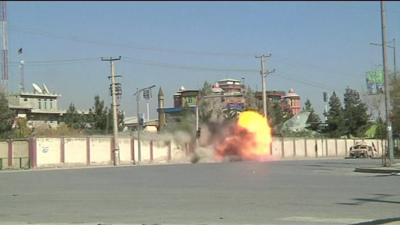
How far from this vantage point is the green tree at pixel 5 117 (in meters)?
80.0

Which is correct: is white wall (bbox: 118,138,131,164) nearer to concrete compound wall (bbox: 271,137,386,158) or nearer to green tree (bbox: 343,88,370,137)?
concrete compound wall (bbox: 271,137,386,158)

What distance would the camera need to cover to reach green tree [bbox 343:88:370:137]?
120938mm

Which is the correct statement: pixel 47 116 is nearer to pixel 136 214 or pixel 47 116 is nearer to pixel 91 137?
pixel 91 137

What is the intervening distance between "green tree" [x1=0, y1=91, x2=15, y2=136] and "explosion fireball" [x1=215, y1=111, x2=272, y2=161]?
94.3 ft

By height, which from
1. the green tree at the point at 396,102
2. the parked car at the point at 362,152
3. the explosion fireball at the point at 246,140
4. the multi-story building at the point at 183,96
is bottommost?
the parked car at the point at 362,152

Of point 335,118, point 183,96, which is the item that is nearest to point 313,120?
point 335,118

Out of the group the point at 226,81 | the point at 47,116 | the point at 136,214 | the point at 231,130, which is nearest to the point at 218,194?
the point at 136,214

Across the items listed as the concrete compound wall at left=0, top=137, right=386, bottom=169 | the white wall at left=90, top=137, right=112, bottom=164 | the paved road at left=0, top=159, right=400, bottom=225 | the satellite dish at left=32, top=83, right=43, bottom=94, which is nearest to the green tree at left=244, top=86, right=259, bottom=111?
the concrete compound wall at left=0, top=137, right=386, bottom=169

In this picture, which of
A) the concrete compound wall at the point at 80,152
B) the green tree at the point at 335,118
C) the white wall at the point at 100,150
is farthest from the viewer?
the green tree at the point at 335,118

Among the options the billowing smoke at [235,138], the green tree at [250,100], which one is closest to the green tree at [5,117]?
the billowing smoke at [235,138]

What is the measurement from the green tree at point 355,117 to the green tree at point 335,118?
117 centimetres

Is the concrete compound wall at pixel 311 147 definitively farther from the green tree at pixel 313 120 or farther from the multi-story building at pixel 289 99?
the multi-story building at pixel 289 99

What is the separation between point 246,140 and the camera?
69188 mm

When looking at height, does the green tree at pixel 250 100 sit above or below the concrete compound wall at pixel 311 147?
above
